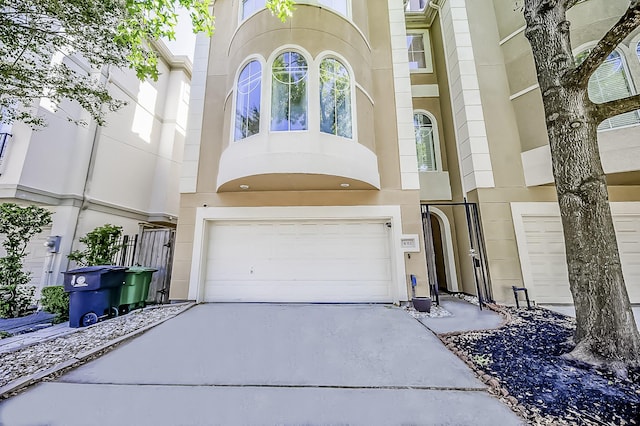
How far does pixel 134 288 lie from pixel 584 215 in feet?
28.4

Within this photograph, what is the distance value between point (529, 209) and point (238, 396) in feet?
25.7

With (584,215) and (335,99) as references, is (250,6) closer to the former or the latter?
(335,99)

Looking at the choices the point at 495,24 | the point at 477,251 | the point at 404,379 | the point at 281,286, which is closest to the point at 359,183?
the point at 281,286

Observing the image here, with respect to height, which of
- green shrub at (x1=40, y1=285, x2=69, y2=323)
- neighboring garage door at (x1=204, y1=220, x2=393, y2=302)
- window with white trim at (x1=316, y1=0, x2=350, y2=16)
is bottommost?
green shrub at (x1=40, y1=285, x2=69, y2=323)

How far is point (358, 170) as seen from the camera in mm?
5891

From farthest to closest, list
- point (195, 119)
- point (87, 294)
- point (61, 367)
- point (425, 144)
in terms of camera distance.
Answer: point (425, 144) < point (195, 119) < point (87, 294) < point (61, 367)

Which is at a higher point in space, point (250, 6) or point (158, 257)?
point (250, 6)

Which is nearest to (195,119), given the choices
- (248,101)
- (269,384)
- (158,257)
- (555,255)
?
(248,101)

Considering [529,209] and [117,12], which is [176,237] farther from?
[529,209]

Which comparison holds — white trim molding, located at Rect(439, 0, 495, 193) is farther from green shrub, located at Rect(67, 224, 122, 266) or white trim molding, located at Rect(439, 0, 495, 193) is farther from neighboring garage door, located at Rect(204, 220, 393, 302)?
green shrub, located at Rect(67, 224, 122, 266)

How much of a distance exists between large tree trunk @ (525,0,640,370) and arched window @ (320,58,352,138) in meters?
3.61

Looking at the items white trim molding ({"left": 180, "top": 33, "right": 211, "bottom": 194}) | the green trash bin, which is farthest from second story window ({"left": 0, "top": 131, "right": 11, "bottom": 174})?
the green trash bin

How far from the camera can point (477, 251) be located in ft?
22.0

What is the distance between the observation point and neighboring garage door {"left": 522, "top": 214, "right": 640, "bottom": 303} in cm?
626
